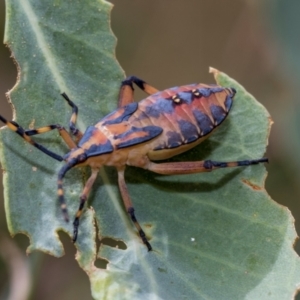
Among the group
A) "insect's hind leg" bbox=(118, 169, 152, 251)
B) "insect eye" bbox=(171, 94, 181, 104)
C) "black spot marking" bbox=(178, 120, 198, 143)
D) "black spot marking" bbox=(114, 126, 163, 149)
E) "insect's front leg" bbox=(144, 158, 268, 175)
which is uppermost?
"insect eye" bbox=(171, 94, 181, 104)

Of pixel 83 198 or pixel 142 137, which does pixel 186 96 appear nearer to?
pixel 142 137

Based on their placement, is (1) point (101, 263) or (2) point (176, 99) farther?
(2) point (176, 99)

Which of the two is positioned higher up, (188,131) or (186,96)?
(186,96)

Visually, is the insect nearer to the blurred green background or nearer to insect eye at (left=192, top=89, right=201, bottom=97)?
insect eye at (left=192, top=89, right=201, bottom=97)

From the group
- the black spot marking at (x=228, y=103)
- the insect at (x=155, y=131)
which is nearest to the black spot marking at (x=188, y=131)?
the insect at (x=155, y=131)

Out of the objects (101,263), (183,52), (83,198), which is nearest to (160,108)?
(83,198)

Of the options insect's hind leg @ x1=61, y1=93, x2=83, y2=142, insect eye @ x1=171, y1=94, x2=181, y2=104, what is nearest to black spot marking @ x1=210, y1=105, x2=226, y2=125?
insect eye @ x1=171, y1=94, x2=181, y2=104
